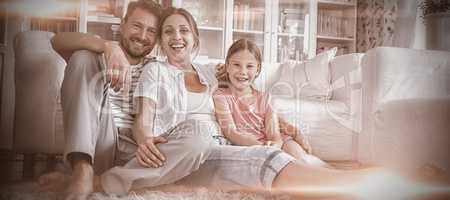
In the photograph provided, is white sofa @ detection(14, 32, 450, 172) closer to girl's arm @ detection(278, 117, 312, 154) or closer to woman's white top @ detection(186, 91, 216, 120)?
girl's arm @ detection(278, 117, 312, 154)

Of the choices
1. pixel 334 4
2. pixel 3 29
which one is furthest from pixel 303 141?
pixel 3 29

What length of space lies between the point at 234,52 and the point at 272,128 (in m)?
0.24

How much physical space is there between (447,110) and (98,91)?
1082mm

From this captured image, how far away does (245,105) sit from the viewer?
4.58 feet

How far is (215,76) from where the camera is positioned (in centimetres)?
138

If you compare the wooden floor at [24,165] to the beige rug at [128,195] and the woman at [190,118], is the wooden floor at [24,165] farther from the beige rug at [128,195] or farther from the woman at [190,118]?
the woman at [190,118]

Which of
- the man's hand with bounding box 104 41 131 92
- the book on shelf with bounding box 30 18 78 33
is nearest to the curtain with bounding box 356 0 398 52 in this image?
the man's hand with bounding box 104 41 131 92

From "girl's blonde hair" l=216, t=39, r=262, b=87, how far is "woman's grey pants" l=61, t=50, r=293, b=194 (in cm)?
14

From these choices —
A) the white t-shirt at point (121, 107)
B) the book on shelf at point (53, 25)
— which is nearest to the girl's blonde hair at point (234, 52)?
the white t-shirt at point (121, 107)

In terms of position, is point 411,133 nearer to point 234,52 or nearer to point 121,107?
point 234,52

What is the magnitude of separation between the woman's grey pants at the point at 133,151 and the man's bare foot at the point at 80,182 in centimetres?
3

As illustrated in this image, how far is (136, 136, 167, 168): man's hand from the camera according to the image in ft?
4.43

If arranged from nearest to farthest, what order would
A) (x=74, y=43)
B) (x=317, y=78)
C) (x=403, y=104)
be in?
(x=74, y=43) < (x=317, y=78) < (x=403, y=104)

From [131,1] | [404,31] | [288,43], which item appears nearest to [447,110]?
[404,31]
